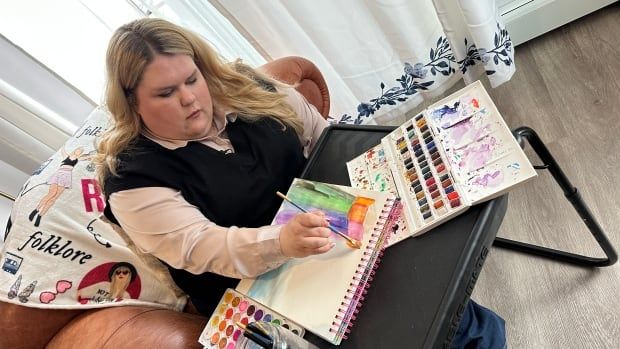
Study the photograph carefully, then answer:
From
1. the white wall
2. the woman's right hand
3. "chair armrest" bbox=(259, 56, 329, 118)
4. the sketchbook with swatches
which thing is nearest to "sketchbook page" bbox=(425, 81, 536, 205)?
the sketchbook with swatches

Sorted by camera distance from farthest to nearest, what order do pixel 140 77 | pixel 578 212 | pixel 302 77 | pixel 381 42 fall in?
pixel 381 42, pixel 302 77, pixel 578 212, pixel 140 77

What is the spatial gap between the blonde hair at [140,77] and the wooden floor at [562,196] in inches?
29.6

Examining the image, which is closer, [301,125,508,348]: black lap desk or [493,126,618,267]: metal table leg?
[301,125,508,348]: black lap desk

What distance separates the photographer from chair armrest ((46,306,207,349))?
0.85 meters

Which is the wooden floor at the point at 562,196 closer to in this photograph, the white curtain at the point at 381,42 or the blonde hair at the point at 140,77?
the white curtain at the point at 381,42

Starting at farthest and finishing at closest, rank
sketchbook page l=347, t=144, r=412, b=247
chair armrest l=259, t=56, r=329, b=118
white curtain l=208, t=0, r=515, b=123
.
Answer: white curtain l=208, t=0, r=515, b=123, chair armrest l=259, t=56, r=329, b=118, sketchbook page l=347, t=144, r=412, b=247

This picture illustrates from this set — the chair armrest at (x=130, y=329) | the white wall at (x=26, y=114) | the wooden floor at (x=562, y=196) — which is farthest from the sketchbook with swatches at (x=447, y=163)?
the white wall at (x=26, y=114)

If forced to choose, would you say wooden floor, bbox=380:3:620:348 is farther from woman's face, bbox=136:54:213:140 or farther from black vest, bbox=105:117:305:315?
woman's face, bbox=136:54:213:140

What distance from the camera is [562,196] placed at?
136 centimetres

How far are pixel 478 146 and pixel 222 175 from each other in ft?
1.49

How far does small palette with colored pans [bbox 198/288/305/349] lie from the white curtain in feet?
2.83

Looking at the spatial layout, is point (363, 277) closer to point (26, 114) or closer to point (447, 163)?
point (447, 163)

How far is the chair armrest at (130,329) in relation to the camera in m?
0.85

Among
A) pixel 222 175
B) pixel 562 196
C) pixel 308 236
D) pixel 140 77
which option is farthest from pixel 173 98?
pixel 562 196
